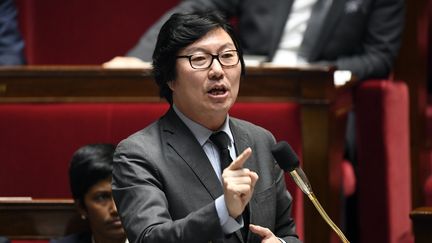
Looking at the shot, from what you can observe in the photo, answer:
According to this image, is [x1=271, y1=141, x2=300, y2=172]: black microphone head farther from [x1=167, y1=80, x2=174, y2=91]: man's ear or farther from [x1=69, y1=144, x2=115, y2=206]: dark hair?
[x1=69, y1=144, x2=115, y2=206]: dark hair

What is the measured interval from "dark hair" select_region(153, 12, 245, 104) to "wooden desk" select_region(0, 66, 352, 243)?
0.34m

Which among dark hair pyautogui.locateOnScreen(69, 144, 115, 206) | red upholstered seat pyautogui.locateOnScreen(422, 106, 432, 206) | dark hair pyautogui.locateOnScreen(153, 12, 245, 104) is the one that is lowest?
red upholstered seat pyautogui.locateOnScreen(422, 106, 432, 206)

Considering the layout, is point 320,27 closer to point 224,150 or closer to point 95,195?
point 95,195

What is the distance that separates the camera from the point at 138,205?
34.1 inches

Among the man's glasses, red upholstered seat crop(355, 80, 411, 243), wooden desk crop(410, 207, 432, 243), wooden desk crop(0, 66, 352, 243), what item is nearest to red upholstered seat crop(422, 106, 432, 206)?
red upholstered seat crop(355, 80, 411, 243)

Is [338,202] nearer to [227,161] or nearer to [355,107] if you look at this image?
[355,107]

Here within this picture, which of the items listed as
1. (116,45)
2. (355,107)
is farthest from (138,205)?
(116,45)

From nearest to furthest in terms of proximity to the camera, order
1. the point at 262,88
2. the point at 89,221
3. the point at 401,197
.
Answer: the point at 89,221 → the point at 262,88 → the point at 401,197

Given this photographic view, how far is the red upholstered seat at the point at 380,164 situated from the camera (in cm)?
162

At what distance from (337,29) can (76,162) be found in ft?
1.94

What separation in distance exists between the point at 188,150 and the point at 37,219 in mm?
382

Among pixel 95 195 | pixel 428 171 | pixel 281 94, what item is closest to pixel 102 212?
pixel 95 195

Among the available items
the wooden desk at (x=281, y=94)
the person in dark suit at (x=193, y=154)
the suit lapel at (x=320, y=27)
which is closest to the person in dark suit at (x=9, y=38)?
the wooden desk at (x=281, y=94)

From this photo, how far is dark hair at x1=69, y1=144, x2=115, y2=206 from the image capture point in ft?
4.02
